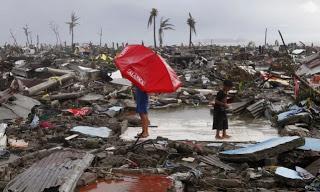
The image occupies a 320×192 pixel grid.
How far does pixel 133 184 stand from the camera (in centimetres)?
669

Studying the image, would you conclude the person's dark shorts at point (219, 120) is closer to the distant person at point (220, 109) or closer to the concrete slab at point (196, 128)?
the distant person at point (220, 109)

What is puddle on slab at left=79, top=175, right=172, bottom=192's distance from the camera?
21.2 feet

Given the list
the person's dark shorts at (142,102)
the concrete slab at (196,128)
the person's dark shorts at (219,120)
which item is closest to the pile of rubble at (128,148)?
the concrete slab at (196,128)

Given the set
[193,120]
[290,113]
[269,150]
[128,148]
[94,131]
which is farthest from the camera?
[193,120]

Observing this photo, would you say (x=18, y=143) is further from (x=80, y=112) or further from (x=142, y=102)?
(x=80, y=112)

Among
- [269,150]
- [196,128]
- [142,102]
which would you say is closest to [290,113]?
[196,128]

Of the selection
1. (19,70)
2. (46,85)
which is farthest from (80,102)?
(19,70)

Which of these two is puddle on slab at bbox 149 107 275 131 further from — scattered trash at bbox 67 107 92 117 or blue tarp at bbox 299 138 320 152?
blue tarp at bbox 299 138 320 152

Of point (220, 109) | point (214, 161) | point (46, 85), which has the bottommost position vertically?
point (214, 161)

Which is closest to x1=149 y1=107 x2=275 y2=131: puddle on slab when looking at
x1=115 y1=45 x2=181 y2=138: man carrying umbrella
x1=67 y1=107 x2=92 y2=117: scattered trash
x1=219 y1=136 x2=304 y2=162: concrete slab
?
x1=67 y1=107 x2=92 y2=117: scattered trash

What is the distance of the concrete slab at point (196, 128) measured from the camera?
10.0 metres

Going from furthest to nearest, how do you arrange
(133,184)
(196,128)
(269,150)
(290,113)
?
(196,128)
(290,113)
(269,150)
(133,184)

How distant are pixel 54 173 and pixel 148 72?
120 inches

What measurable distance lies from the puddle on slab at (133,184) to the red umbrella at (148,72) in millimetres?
2100
